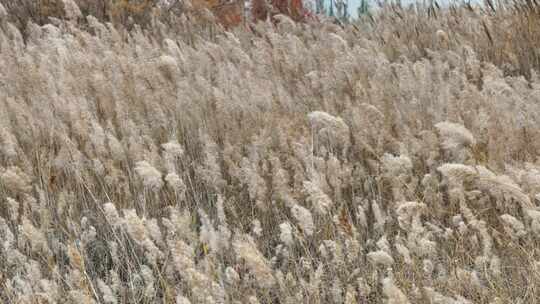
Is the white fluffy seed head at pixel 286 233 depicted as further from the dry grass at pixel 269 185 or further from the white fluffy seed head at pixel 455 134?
the white fluffy seed head at pixel 455 134

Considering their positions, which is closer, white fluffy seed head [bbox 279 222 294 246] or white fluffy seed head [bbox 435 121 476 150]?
white fluffy seed head [bbox 279 222 294 246]

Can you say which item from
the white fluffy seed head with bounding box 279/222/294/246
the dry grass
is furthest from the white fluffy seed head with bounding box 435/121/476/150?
the white fluffy seed head with bounding box 279/222/294/246

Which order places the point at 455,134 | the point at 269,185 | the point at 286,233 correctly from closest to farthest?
the point at 286,233 → the point at 455,134 → the point at 269,185

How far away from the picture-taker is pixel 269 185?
3.05 meters

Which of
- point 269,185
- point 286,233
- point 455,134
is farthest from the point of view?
point 269,185

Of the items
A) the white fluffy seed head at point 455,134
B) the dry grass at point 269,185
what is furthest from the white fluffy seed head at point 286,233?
the white fluffy seed head at point 455,134

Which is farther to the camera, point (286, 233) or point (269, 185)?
point (269, 185)

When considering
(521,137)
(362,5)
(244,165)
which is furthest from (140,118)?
(362,5)

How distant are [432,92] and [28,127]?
2.03 m

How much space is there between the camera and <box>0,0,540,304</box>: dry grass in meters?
2.21

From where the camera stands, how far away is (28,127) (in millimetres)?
3467

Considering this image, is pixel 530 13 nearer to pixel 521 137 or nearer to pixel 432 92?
pixel 432 92

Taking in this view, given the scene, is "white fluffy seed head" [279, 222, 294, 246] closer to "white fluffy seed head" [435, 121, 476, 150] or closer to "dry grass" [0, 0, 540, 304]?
"dry grass" [0, 0, 540, 304]

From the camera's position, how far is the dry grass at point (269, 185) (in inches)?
86.9
